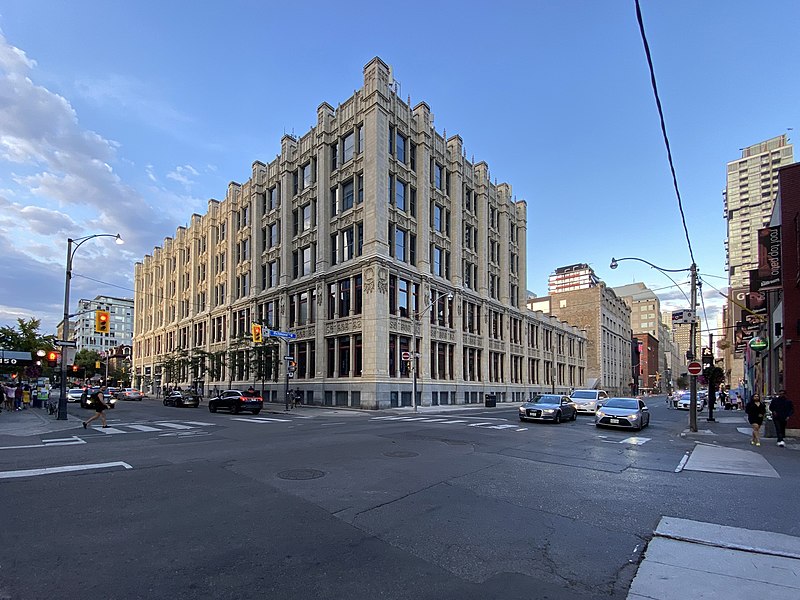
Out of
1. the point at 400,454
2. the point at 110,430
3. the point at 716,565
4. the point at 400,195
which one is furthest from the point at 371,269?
the point at 716,565

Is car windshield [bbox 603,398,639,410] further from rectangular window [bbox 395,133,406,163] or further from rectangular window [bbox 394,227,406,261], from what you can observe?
rectangular window [bbox 395,133,406,163]

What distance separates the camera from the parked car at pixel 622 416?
66.6 feet

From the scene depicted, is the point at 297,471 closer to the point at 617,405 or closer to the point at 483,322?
the point at 617,405

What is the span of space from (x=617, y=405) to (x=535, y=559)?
18.6 meters

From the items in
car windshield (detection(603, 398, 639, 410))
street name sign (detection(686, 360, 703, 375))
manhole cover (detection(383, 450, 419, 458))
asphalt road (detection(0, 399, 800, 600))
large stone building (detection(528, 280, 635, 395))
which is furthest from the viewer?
large stone building (detection(528, 280, 635, 395))

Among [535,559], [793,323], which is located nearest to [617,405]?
[793,323]

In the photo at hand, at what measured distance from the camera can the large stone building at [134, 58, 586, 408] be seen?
3822cm

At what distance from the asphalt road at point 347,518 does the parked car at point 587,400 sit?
18577 millimetres

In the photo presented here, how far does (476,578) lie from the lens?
4.70 meters

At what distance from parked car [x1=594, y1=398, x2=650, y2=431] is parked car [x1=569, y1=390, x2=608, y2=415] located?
905cm

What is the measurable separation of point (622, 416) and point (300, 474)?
620 inches

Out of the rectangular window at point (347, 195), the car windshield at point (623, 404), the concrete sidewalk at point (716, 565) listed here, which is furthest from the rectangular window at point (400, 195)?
the concrete sidewalk at point (716, 565)

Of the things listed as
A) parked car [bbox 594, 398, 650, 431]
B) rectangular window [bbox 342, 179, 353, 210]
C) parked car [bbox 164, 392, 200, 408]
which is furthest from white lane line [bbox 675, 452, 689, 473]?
parked car [bbox 164, 392, 200, 408]

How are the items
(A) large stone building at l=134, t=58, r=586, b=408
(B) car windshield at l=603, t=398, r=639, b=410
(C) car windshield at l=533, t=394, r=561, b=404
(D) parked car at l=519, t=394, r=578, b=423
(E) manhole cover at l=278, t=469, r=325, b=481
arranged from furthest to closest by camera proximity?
(A) large stone building at l=134, t=58, r=586, b=408 → (C) car windshield at l=533, t=394, r=561, b=404 → (D) parked car at l=519, t=394, r=578, b=423 → (B) car windshield at l=603, t=398, r=639, b=410 → (E) manhole cover at l=278, t=469, r=325, b=481
